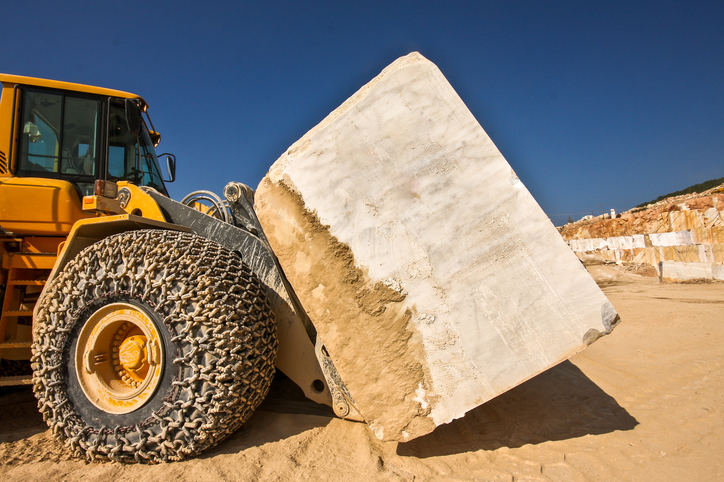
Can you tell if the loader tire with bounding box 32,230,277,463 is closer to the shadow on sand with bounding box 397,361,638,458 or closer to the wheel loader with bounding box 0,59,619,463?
the wheel loader with bounding box 0,59,619,463

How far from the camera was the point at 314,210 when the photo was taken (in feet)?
7.06

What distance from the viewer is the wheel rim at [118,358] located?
2.06 metres

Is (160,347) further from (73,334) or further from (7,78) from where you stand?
(7,78)

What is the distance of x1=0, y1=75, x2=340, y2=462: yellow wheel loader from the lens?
1976 mm

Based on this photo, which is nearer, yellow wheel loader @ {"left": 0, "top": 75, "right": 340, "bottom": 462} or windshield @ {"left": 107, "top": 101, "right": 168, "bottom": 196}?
yellow wheel loader @ {"left": 0, "top": 75, "right": 340, "bottom": 462}

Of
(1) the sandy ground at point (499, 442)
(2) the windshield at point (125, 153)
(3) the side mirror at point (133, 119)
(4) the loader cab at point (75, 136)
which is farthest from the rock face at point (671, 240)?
(4) the loader cab at point (75, 136)

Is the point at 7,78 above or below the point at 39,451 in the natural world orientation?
above

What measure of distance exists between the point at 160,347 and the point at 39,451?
1.15 metres

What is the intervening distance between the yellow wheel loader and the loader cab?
1.81ft

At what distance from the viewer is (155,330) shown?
206 centimetres

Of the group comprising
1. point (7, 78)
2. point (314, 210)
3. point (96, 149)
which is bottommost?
point (314, 210)

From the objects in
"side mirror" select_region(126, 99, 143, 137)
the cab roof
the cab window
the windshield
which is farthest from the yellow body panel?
the cab roof

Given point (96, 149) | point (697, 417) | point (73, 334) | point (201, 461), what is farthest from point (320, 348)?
point (96, 149)

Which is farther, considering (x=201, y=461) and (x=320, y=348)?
(x=320, y=348)
